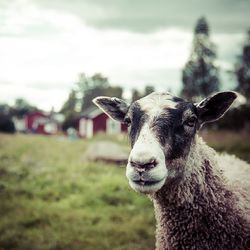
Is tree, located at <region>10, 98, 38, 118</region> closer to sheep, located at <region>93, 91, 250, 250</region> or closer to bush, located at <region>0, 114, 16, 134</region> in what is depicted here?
bush, located at <region>0, 114, 16, 134</region>

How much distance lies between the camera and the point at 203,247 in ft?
11.8

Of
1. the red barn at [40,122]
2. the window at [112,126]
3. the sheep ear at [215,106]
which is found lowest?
the red barn at [40,122]

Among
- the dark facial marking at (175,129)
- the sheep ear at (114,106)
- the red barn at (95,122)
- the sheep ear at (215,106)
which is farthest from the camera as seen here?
the red barn at (95,122)

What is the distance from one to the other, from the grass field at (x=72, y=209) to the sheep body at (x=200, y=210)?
7.68 ft

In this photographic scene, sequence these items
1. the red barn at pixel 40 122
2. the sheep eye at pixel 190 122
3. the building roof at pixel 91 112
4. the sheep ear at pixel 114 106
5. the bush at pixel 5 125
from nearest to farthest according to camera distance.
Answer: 1. the sheep eye at pixel 190 122
2. the sheep ear at pixel 114 106
3. the bush at pixel 5 125
4. the building roof at pixel 91 112
5. the red barn at pixel 40 122

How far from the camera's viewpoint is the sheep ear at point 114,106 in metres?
4.16

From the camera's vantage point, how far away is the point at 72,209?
7656mm

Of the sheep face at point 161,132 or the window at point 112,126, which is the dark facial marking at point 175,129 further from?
the window at point 112,126

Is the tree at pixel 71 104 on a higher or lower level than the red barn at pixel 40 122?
higher

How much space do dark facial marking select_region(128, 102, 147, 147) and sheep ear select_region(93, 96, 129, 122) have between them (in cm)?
39

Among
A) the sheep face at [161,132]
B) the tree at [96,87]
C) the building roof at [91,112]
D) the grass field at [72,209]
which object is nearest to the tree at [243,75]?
the grass field at [72,209]

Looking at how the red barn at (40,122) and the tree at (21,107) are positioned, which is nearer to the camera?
the tree at (21,107)

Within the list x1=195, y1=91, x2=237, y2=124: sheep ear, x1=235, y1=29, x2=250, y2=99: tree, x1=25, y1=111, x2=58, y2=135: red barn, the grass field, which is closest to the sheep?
x1=195, y1=91, x2=237, y2=124: sheep ear

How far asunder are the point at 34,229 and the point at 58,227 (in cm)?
38
